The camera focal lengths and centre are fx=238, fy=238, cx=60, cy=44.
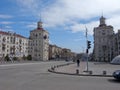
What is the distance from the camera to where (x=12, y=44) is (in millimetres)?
131250

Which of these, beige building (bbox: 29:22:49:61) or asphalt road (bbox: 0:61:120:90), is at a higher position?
beige building (bbox: 29:22:49:61)

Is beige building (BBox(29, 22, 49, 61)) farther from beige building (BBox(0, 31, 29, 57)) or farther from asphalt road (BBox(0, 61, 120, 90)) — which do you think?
asphalt road (BBox(0, 61, 120, 90))

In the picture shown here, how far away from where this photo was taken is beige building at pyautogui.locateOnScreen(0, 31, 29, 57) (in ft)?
399

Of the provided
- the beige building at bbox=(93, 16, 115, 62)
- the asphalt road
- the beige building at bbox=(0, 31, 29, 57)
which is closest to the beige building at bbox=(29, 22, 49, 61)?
the beige building at bbox=(0, 31, 29, 57)

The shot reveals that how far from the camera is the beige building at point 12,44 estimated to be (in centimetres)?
12156

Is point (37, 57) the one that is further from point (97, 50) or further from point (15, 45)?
point (97, 50)

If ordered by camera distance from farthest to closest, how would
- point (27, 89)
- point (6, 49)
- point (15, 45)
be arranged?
point (15, 45) < point (6, 49) < point (27, 89)

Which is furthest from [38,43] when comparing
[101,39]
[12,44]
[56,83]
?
[56,83]

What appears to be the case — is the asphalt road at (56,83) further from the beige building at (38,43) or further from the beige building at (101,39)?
the beige building at (38,43)

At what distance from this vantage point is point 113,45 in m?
131

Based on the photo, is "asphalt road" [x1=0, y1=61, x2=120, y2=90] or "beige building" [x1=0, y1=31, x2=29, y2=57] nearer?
"asphalt road" [x1=0, y1=61, x2=120, y2=90]

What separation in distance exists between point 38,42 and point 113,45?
172 feet

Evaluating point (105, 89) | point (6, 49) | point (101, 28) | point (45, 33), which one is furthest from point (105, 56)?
point (105, 89)

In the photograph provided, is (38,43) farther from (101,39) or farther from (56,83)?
(56,83)
